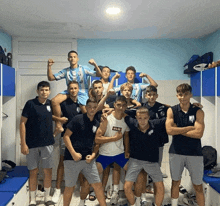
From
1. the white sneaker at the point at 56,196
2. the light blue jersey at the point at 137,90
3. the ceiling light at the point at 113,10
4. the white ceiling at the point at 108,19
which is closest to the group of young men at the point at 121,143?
the white sneaker at the point at 56,196

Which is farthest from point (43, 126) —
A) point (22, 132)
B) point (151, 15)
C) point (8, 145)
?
point (151, 15)

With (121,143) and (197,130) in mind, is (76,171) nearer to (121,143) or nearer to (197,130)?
(121,143)

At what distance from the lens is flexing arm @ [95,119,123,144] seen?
2502 millimetres

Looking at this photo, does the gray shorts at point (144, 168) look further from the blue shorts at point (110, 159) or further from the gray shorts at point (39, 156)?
the gray shorts at point (39, 156)

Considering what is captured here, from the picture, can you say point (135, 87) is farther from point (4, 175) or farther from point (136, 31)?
point (4, 175)

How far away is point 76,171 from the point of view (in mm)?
2377

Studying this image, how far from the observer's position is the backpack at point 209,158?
316cm

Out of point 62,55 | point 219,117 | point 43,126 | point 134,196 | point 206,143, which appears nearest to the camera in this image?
point 134,196

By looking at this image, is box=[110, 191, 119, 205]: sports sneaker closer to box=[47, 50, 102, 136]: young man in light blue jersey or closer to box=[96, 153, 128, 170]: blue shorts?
box=[96, 153, 128, 170]: blue shorts

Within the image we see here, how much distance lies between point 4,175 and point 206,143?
3.00 metres

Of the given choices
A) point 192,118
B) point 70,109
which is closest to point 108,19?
point 70,109

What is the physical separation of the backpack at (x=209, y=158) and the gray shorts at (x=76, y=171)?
1689 mm

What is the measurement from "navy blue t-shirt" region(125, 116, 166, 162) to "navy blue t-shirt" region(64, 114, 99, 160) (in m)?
0.45

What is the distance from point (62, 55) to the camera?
4.17 m
